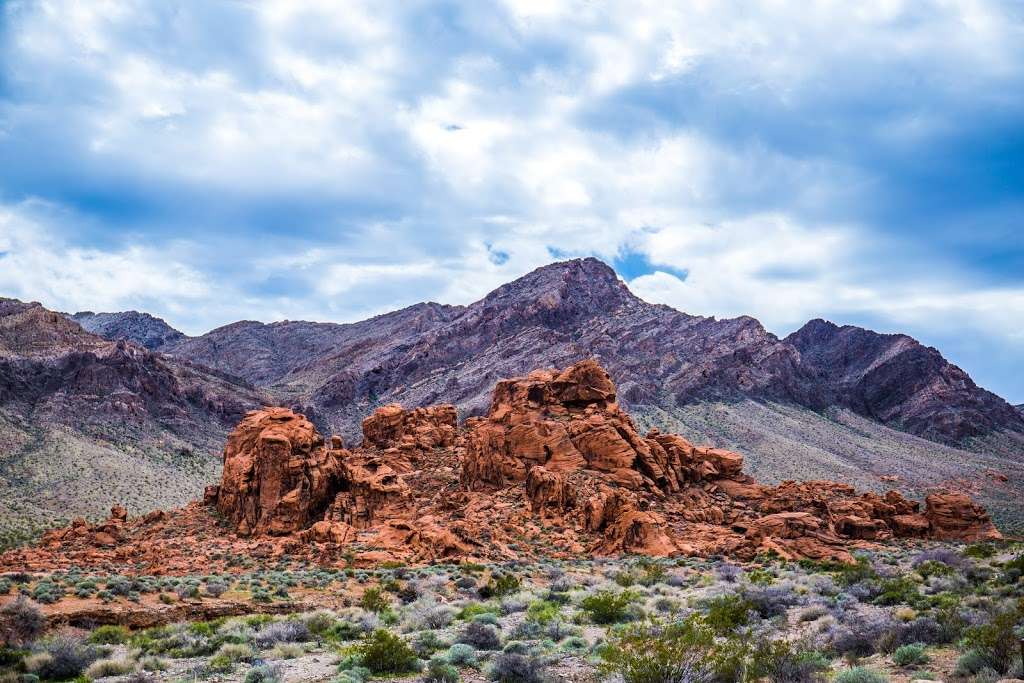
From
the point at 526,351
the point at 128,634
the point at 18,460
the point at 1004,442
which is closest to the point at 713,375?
the point at 526,351

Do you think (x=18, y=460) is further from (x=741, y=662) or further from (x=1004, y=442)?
(x=1004, y=442)

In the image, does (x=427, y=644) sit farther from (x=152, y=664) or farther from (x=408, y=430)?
(x=408, y=430)

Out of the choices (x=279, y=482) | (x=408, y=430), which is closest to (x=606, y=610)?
(x=279, y=482)

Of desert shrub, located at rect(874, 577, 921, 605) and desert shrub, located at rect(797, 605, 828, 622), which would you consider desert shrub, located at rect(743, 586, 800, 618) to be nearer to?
desert shrub, located at rect(797, 605, 828, 622)

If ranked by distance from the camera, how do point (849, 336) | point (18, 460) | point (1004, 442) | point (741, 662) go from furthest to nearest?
point (849, 336) < point (1004, 442) < point (18, 460) < point (741, 662)

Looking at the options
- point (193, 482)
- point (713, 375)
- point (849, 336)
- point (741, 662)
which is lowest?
point (193, 482)

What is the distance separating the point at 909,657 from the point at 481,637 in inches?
307

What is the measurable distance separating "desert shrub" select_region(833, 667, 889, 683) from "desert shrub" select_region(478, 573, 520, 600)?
42.4 feet

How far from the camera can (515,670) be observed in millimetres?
10961

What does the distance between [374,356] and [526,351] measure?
55.4m

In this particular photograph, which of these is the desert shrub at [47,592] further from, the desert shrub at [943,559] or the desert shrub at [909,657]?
the desert shrub at [943,559]

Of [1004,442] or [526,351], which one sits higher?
[526,351]

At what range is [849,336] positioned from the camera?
177750 millimetres

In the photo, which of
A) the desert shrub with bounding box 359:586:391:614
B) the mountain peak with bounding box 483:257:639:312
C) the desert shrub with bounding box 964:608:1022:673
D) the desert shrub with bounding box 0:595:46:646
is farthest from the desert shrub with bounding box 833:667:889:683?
the mountain peak with bounding box 483:257:639:312
